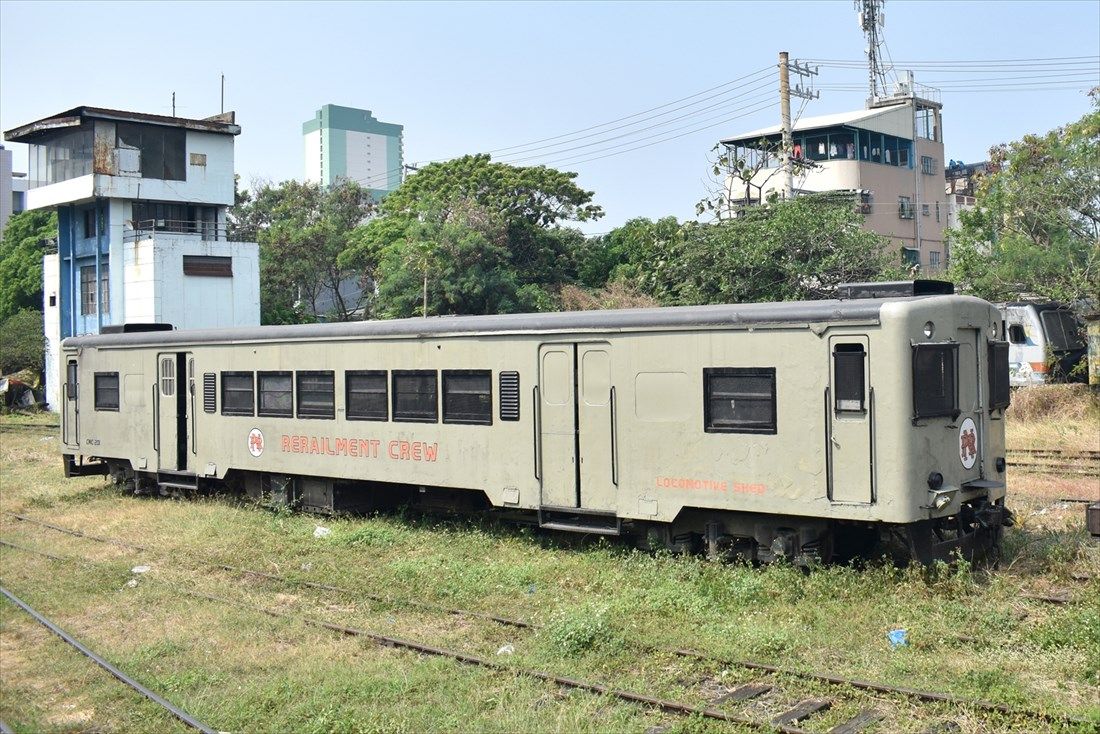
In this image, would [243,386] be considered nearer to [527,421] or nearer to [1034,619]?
[527,421]

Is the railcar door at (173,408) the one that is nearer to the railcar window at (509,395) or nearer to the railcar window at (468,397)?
the railcar window at (468,397)

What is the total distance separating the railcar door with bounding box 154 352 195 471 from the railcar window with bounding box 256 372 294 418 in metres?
1.76

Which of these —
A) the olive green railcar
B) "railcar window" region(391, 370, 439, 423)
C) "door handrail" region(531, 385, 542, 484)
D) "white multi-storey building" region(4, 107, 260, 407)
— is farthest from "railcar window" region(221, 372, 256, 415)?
"white multi-storey building" region(4, 107, 260, 407)

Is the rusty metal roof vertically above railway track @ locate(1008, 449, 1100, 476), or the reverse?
the rusty metal roof

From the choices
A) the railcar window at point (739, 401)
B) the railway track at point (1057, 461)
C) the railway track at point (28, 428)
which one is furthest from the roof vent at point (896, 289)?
the railway track at point (28, 428)

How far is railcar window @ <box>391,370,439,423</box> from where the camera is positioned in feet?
44.0

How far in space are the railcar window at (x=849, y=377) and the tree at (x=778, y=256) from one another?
16.9 meters

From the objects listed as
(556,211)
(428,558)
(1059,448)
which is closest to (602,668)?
(428,558)

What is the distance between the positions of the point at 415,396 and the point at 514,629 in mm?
5041

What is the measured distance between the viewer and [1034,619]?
28.7ft

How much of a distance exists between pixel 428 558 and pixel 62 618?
375 cm

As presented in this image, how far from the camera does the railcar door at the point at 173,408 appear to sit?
17047 millimetres

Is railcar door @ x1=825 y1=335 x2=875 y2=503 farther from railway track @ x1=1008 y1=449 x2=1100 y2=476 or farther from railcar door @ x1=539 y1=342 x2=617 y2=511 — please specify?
railway track @ x1=1008 y1=449 x2=1100 y2=476

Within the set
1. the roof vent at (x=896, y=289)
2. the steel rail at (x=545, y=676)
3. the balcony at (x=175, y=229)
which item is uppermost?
the balcony at (x=175, y=229)
